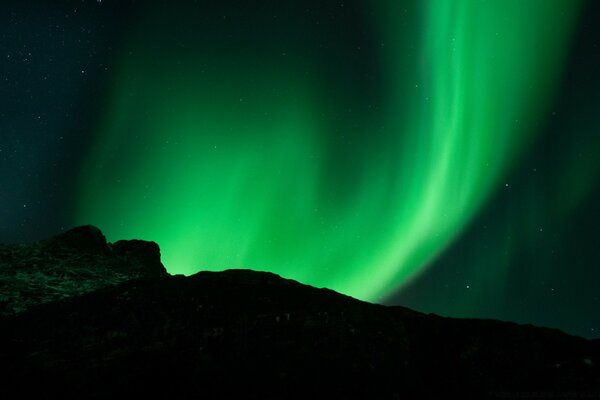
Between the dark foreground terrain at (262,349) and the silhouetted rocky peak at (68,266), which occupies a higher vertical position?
the silhouetted rocky peak at (68,266)

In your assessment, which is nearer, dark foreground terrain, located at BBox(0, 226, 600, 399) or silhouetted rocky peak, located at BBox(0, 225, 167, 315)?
dark foreground terrain, located at BBox(0, 226, 600, 399)

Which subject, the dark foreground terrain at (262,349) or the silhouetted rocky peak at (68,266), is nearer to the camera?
the dark foreground terrain at (262,349)

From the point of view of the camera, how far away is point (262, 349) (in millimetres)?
16781

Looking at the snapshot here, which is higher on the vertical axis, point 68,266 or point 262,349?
point 68,266

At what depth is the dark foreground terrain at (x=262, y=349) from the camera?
48.6 feet

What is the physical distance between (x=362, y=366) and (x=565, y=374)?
868cm

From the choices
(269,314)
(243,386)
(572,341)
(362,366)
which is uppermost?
(269,314)

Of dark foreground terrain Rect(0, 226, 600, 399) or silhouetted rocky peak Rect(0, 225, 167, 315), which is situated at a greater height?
silhouetted rocky peak Rect(0, 225, 167, 315)

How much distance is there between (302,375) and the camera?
15648mm

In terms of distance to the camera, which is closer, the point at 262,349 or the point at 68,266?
the point at 262,349

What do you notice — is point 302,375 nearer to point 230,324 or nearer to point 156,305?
point 230,324

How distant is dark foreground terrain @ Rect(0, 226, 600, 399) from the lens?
14.8 metres

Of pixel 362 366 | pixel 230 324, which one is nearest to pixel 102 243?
pixel 230 324

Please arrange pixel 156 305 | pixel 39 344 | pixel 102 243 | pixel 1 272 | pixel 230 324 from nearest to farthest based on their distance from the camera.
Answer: pixel 39 344 → pixel 230 324 → pixel 156 305 → pixel 1 272 → pixel 102 243
